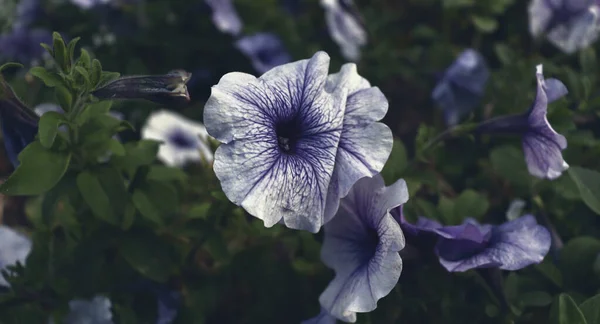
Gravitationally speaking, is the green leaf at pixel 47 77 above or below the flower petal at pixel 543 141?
above

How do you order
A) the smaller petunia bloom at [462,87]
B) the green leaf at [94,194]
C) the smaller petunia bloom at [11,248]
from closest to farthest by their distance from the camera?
the green leaf at [94,194]
the smaller petunia bloom at [11,248]
the smaller petunia bloom at [462,87]

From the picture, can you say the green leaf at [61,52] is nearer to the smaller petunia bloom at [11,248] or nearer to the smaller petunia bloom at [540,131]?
the smaller petunia bloom at [11,248]

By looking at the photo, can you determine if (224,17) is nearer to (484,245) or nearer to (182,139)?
(182,139)

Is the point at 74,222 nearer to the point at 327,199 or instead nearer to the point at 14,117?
the point at 14,117

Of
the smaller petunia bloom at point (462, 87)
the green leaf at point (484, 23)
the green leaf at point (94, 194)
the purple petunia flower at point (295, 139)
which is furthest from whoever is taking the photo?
the green leaf at point (484, 23)

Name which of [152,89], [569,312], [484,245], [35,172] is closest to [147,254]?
[35,172]

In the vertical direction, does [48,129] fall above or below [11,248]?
above

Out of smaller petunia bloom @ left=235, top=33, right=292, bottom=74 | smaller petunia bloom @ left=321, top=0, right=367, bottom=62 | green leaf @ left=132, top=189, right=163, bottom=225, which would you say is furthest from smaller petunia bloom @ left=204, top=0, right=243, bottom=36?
green leaf @ left=132, top=189, right=163, bottom=225

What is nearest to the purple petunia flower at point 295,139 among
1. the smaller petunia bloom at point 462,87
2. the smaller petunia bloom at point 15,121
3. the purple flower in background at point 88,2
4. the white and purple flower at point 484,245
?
the white and purple flower at point 484,245
